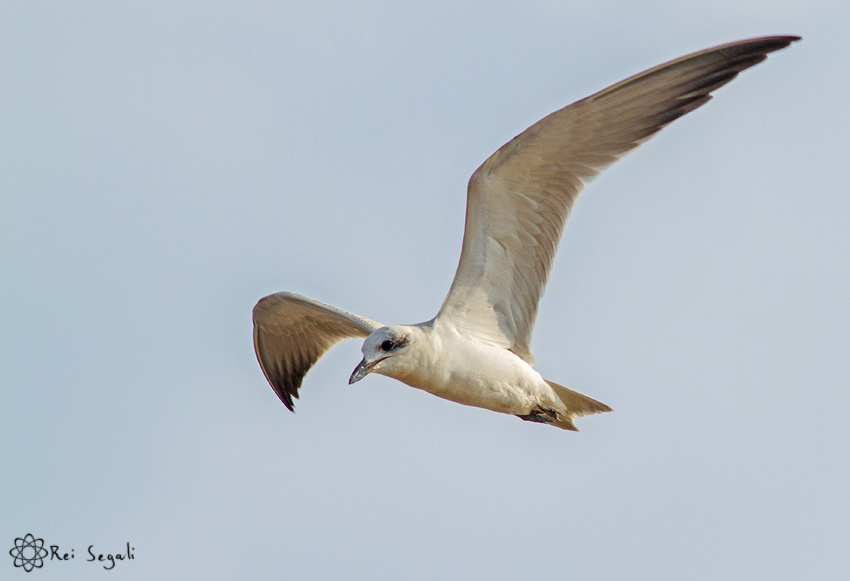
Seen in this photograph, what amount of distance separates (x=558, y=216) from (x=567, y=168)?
492mm

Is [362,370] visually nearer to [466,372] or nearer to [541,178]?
[466,372]

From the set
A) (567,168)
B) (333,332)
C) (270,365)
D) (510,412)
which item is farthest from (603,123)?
(270,365)

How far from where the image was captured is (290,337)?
13555mm

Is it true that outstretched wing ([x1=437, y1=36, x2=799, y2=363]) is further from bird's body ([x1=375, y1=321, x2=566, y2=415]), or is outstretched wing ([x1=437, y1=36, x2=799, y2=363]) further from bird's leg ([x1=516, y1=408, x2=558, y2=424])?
bird's leg ([x1=516, y1=408, x2=558, y2=424])

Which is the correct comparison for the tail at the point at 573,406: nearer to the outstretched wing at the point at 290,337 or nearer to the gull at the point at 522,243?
the gull at the point at 522,243

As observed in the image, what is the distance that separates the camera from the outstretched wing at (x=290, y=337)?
13094 mm

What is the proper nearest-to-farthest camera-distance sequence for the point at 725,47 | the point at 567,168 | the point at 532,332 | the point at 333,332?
the point at 725,47, the point at 567,168, the point at 532,332, the point at 333,332

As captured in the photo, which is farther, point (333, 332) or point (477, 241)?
point (333, 332)

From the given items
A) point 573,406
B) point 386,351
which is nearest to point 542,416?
point 573,406

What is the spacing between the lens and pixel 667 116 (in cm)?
1057

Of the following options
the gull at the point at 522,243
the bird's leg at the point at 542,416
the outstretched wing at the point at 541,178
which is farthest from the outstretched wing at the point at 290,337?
the bird's leg at the point at 542,416

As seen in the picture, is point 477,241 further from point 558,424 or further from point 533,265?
point 558,424

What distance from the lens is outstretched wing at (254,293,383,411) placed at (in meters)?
13.1

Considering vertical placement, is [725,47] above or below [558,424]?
above
